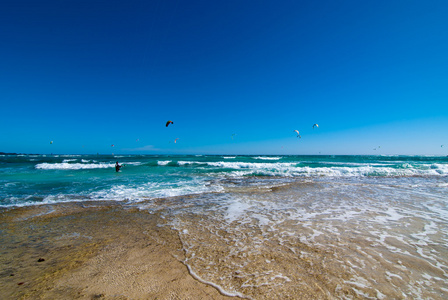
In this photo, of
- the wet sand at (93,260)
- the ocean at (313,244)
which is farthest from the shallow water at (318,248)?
the wet sand at (93,260)

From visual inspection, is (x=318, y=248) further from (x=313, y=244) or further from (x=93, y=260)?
(x=93, y=260)

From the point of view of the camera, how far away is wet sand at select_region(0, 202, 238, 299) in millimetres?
2961

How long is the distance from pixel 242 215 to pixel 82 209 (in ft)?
18.7

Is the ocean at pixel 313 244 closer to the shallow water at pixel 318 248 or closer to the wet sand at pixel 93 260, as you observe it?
the shallow water at pixel 318 248

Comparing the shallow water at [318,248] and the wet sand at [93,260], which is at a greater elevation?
the shallow water at [318,248]

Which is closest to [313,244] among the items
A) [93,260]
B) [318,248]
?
[318,248]

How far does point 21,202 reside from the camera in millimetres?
8625

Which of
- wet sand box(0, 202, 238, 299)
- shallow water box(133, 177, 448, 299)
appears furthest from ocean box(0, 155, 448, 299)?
wet sand box(0, 202, 238, 299)

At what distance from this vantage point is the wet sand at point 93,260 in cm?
296

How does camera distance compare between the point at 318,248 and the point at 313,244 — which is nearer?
the point at 318,248

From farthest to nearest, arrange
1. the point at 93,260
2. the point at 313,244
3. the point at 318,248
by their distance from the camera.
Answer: the point at 313,244 → the point at 318,248 → the point at 93,260

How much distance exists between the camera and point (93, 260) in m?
3.85

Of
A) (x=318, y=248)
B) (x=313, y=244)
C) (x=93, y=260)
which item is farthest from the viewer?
(x=313, y=244)

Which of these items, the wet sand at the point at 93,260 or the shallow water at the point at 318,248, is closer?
the wet sand at the point at 93,260
